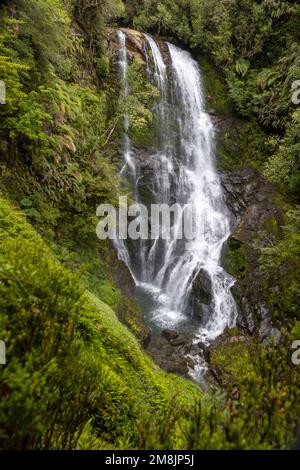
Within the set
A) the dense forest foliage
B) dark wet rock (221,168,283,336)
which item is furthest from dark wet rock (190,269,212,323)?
the dense forest foliage

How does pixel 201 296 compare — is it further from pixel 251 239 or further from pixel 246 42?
pixel 246 42

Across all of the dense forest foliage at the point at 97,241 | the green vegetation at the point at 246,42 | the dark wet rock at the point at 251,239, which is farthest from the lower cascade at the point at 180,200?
the green vegetation at the point at 246,42

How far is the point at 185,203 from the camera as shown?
17.1 m

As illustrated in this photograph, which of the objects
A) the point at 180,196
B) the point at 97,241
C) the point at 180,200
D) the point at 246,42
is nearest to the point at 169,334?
the point at 97,241

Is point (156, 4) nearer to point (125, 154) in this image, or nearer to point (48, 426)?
point (125, 154)

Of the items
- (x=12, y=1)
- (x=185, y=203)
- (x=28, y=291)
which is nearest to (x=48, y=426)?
(x=28, y=291)

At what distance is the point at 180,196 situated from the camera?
17.2 meters

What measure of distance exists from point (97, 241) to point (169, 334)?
426 centimetres

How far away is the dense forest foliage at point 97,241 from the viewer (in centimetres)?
238

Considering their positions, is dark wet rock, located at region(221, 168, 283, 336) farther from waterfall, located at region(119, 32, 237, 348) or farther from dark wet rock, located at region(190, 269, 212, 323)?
dark wet rock, located at region(190, 269, 212, 323)

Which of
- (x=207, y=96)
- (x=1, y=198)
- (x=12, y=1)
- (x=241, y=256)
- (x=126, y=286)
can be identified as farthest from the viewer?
(x=207, y=96)

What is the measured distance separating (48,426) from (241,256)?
12741 mm

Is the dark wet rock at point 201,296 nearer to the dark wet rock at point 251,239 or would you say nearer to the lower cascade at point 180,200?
the lower cascade at point 180,200

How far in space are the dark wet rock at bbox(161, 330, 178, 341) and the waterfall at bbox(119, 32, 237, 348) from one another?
58 cm
